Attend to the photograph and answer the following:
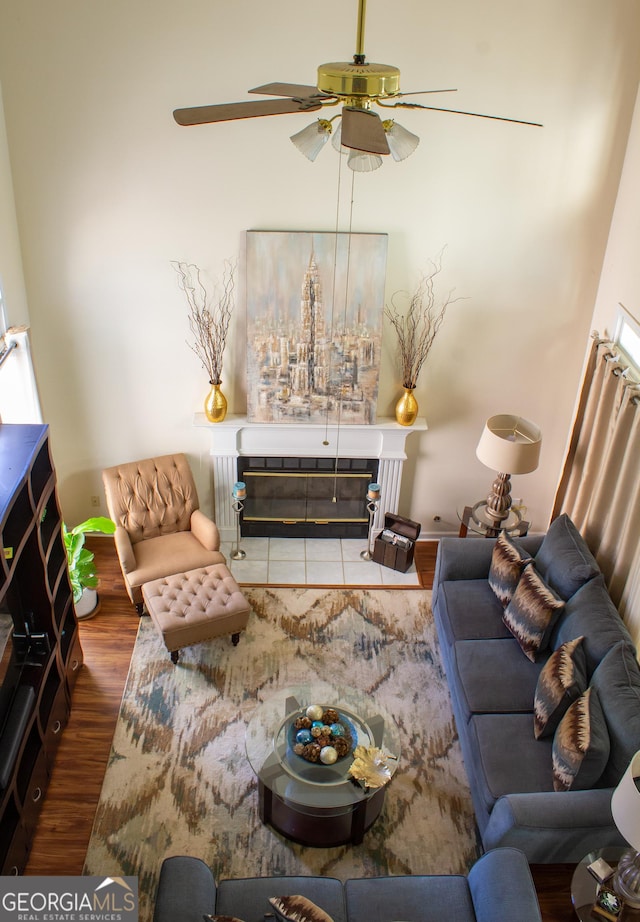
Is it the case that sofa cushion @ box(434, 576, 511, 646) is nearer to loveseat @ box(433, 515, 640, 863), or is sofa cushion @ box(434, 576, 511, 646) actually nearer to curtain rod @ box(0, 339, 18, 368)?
loveseat @ box(433, 515, 640, 863)

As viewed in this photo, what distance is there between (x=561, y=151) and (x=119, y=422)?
3704 millimetres

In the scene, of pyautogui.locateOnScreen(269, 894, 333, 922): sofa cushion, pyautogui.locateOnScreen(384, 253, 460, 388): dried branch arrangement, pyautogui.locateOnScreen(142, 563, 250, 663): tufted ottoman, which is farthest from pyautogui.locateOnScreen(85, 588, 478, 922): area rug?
pyautogui.locateOnScreen(384, 253, 460, 388): dried branch arrangement

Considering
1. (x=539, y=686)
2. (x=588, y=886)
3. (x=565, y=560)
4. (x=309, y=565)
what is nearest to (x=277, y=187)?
(x=309, y=565)

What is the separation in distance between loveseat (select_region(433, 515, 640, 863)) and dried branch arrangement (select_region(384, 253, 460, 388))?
1.35 metres

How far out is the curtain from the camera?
4.50 m

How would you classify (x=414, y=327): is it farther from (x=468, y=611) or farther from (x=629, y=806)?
(x=629, y=806)

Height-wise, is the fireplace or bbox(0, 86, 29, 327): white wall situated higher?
bbox(0, 86, 29, 327): white wall

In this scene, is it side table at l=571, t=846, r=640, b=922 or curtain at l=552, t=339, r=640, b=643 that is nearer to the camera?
side table at l=571, t=846, r=640, b=922

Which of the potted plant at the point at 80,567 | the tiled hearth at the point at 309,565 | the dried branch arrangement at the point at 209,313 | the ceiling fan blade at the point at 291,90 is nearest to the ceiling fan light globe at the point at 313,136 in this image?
the ceiling fan blade at the point at 291,90

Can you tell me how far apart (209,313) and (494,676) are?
3.13m

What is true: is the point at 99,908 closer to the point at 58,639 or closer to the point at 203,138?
the point at 58,639

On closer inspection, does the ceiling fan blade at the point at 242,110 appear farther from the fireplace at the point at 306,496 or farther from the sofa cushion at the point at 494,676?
the fireplace at the point at 306,496

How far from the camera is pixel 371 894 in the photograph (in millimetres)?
3359

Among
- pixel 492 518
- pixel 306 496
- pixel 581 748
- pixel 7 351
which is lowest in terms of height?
pixel 306 496
